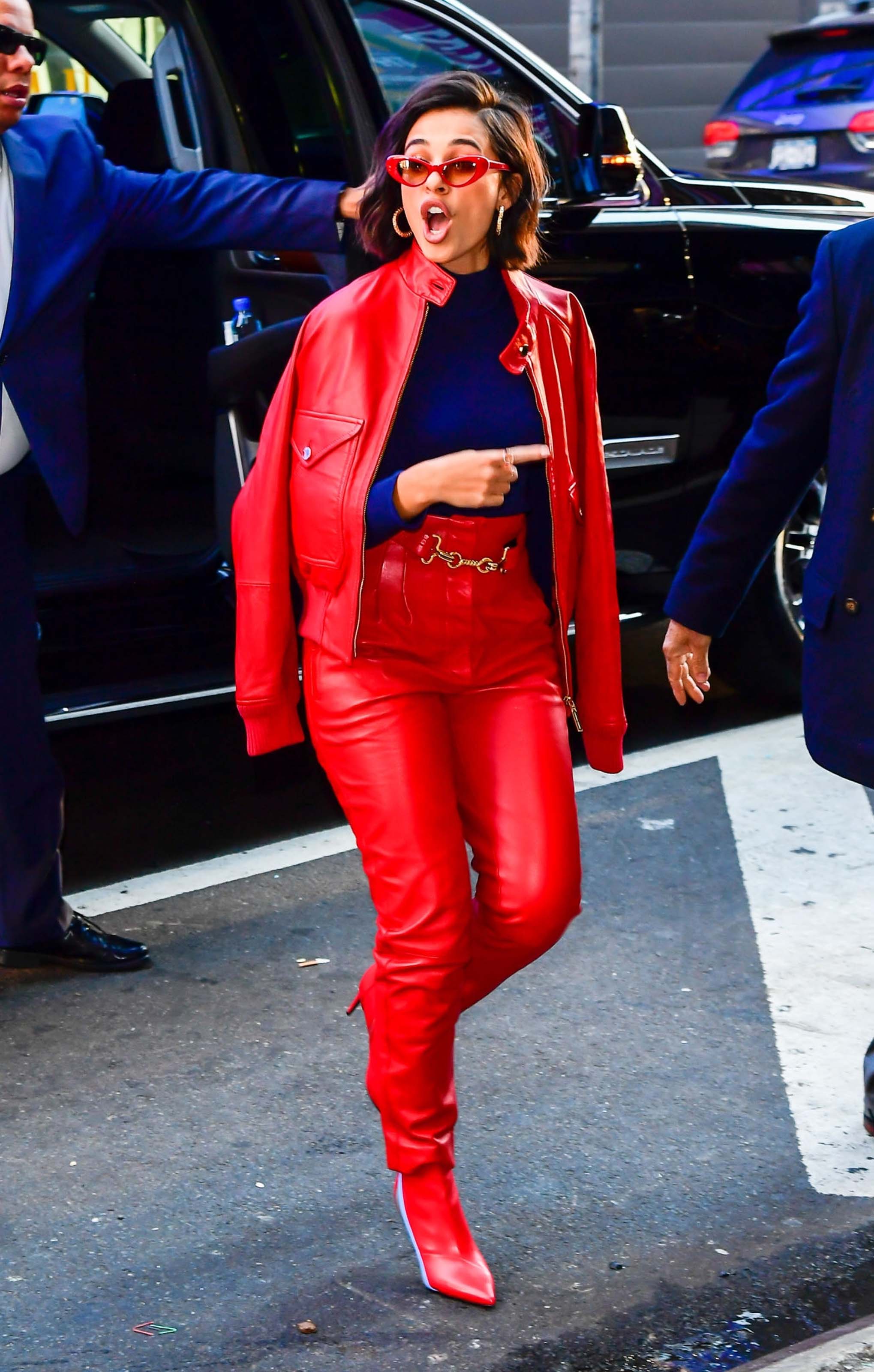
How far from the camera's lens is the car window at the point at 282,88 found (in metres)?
4.86

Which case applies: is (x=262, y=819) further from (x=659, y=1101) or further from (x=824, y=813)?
(x=659, y=1101)

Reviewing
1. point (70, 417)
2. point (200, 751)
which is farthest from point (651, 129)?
point (70, 417)

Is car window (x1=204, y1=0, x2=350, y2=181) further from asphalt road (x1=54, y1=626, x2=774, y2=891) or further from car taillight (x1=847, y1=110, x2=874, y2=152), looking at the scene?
car taillight (x1=847, y1=110, x2=874, y2=152)

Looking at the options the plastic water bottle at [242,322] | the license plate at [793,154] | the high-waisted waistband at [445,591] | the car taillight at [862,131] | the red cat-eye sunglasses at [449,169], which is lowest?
Result: the license plate at [793,154]

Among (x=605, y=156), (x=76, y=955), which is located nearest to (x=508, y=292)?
(x=76, y=955)

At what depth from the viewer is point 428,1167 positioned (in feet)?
9.56

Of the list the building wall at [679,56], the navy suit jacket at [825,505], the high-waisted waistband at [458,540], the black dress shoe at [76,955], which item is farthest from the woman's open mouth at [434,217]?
the building wall at [679,56]

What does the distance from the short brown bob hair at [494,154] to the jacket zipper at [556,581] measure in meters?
0.22

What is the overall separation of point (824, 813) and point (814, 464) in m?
2.22

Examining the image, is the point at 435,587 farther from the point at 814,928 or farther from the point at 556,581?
the point at 814,928

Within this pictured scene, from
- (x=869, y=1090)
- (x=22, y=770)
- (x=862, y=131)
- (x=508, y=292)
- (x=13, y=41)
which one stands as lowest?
(x=869, y=1090)

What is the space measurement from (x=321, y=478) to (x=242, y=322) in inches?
92.6

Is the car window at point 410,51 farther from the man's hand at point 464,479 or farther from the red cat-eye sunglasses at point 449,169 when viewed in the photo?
the man's hand at point 464,479

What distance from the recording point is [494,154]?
289 cm
